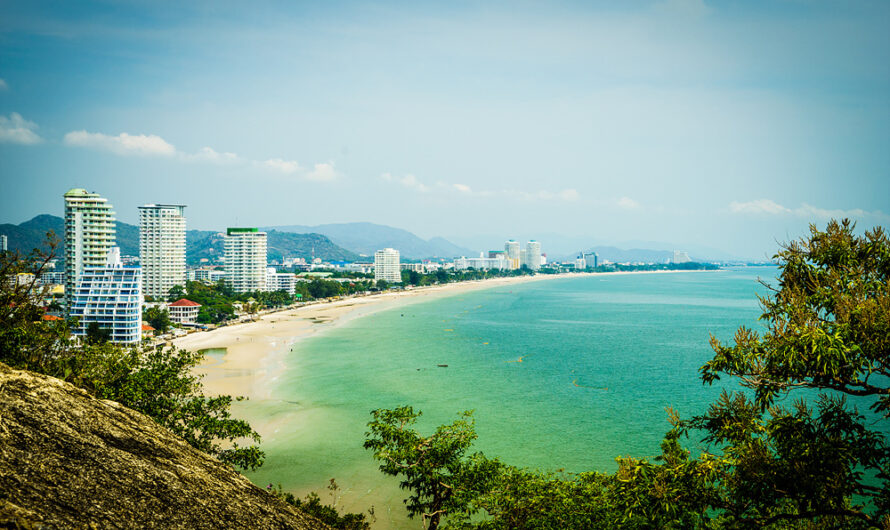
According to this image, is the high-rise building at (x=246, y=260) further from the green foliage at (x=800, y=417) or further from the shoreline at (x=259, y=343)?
the green foliage at (x=800, y=417)

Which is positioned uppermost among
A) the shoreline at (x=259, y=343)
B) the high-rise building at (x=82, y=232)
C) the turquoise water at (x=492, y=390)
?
the high-rise building at (x=82, y=232)

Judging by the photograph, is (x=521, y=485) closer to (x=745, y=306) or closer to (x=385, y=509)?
(x=385, y=509)

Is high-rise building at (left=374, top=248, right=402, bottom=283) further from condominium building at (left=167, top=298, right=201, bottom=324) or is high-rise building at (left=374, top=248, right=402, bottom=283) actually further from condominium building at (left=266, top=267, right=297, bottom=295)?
condominium building at (left=167, top=298, right=201, bottom=324)

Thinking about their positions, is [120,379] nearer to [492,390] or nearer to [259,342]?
[492,390]

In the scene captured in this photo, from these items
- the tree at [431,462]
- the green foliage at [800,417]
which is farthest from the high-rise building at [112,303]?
the green foliage at [800,417]

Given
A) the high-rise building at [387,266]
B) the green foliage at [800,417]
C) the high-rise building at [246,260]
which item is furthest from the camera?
the high-rise building at [387,266]

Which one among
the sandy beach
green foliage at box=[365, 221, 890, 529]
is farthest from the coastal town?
green foliage at box=[365, 221, 890, 529]
